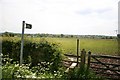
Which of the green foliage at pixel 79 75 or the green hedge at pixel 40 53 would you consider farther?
the green hedge at pixel 40 53

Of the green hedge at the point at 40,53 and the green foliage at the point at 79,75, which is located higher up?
the green hedge at the point at 40,53

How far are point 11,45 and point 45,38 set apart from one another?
1.68 meters

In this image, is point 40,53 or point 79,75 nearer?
point 79,75

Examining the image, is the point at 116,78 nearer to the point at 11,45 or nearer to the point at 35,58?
the point at 35,58

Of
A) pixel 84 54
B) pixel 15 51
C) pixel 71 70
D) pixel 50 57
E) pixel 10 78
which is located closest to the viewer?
pixel 10 78

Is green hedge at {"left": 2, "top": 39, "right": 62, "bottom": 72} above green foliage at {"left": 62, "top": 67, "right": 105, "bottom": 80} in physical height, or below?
above

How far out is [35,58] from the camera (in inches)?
409

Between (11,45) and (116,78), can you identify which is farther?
(11,45)

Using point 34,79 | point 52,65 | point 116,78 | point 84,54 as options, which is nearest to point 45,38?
point 52,65

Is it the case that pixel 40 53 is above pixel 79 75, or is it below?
above

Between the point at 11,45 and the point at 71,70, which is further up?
the point at 11,45

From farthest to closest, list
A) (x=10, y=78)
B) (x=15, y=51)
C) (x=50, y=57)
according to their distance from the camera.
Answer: (x=15, y=51)
(x=50, y=57)
(x=10, y=78)

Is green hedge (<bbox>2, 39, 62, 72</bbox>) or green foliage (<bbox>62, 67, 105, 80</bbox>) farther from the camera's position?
green hedge (<bbox>2, 39, 62, 72</bbox>)

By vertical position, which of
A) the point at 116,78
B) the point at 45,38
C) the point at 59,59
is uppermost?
the point at 45,38
